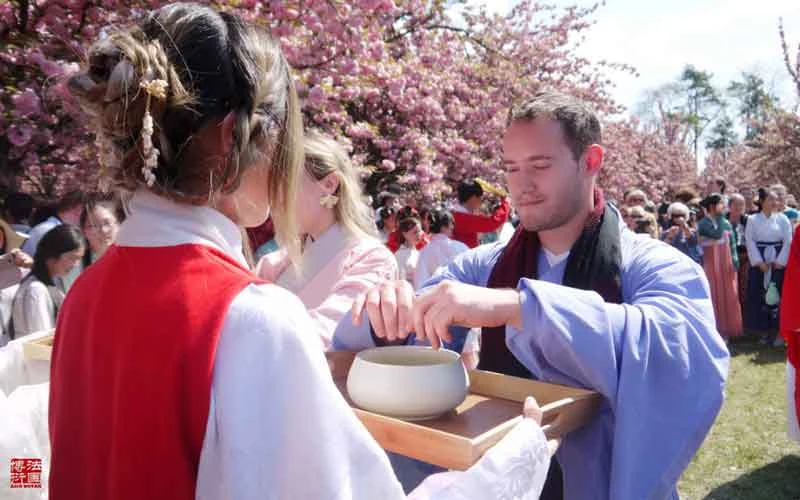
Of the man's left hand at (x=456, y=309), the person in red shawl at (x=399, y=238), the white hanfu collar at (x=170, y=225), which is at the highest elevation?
the white hanfu collar at (x=170, y=225)

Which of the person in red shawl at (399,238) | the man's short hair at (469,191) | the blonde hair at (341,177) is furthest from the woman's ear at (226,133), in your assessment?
the man's short hair at (469,191)

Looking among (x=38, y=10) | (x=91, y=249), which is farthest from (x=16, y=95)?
(x=91, y=249)

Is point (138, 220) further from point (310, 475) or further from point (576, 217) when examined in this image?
point (576, 217)

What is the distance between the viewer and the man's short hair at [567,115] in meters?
1.69

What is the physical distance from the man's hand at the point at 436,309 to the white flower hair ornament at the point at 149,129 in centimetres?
57

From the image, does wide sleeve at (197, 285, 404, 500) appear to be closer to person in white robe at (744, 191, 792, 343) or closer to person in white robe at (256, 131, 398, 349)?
person in white robe at (256, 131, 398, 349)

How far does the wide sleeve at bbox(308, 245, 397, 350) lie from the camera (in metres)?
2.04

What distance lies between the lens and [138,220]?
87 cm

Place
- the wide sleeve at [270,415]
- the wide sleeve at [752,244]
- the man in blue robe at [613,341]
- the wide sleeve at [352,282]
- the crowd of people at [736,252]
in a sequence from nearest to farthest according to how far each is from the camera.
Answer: the wide sleeve at [270,415]
the man in blue robe at [613,341]
the wide sleeve at [352,282]
the crowd of people at [736,252]
the wide sleeve at [752,244]

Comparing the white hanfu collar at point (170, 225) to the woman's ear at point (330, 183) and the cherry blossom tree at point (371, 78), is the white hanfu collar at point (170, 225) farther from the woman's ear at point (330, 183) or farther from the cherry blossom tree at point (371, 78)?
the woman's ear at point (330, 183)

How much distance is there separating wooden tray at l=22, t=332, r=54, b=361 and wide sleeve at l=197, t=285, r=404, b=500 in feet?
3.02

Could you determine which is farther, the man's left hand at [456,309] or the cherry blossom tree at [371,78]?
the cherry blossom tree at [371,78]

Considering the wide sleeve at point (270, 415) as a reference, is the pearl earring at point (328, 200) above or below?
below

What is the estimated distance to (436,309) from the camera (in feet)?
3.84
